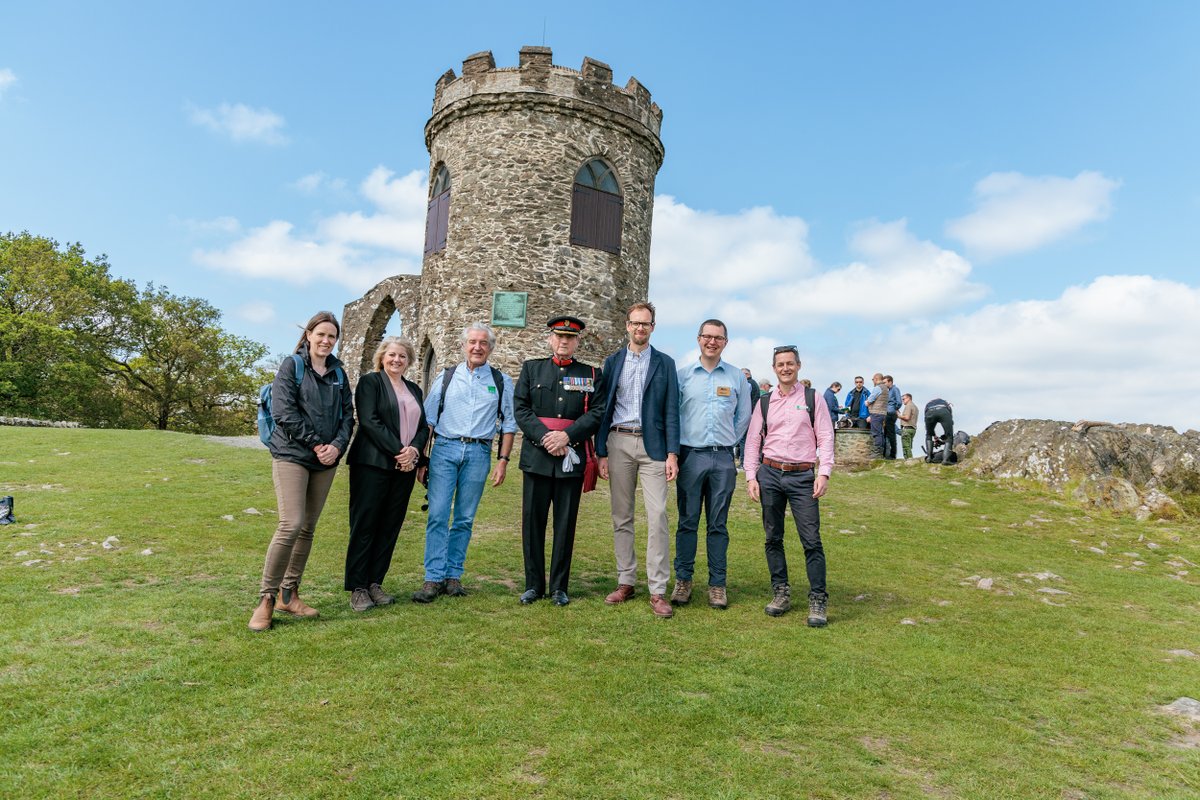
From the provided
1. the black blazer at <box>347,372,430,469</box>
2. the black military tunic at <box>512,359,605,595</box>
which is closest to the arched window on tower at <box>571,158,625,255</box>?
the black military tunic at <box>512,359,605,595</box>

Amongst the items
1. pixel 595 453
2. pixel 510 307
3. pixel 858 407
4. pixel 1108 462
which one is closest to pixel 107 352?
pixel 510 307

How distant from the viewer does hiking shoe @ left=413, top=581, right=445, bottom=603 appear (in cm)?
571

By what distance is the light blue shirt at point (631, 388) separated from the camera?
5.91m

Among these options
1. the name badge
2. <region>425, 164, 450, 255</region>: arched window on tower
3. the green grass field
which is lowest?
the green grass field

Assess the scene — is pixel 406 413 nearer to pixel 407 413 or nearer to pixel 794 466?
pixel 407 413

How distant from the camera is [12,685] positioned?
3730mm

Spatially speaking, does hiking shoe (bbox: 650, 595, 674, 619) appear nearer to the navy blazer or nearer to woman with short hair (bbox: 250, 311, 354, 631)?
the navy blazer

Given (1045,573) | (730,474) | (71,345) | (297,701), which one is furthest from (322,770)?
(71,345)

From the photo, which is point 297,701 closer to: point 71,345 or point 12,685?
point 12,685

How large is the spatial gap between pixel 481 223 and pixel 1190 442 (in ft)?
51.4

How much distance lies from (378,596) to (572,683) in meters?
2.22

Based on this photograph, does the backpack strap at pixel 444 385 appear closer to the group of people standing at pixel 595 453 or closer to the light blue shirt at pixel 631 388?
the group of people standing at pixel 595 453

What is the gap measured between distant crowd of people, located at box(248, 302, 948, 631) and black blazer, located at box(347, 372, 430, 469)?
0.04ft

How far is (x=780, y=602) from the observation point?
18.9 ft
